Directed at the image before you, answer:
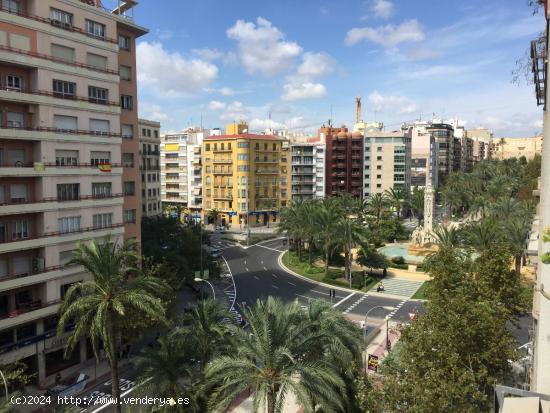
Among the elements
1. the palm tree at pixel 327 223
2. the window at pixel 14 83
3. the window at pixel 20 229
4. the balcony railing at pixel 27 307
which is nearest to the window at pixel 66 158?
the window at pixel 20 229

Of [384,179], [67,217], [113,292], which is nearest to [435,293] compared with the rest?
[113,292]

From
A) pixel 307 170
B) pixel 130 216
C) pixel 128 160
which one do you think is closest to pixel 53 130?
pixel 128 160

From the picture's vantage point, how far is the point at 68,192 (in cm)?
3597

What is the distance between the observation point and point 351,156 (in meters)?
129

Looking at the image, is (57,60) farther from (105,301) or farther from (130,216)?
(105,301)

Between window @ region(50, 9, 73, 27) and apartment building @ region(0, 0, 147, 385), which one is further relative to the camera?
window @ region(50, 9, 73, 27)

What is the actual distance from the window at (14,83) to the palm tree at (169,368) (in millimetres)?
21923

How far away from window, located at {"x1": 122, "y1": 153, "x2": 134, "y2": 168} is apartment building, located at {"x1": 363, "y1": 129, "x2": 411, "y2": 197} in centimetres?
9302

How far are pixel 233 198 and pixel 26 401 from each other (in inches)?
3134

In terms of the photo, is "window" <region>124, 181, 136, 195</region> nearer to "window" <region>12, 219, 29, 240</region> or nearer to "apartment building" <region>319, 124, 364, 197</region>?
"window" <region>12, 219, 29, 240</region>

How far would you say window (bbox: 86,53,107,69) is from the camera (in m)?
37.2

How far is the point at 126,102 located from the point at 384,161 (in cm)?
9490

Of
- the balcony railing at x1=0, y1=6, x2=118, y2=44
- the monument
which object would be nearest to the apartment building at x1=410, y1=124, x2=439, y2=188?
the monument

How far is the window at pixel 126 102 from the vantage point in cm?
4256
